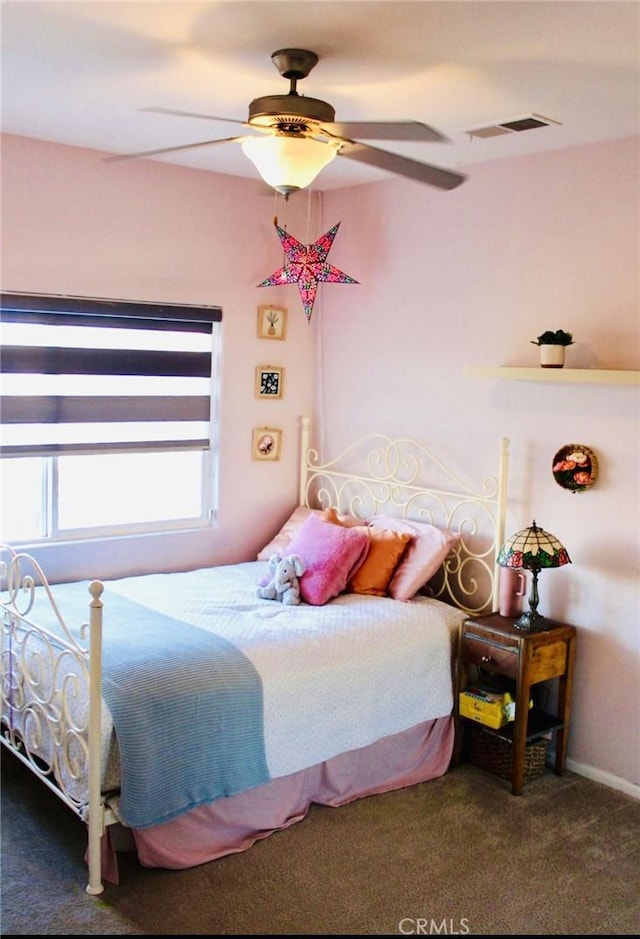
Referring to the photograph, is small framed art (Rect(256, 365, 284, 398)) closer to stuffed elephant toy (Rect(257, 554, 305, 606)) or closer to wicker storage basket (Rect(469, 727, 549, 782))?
stuffed elephant toy (Rect(257, 554, 305, 606))

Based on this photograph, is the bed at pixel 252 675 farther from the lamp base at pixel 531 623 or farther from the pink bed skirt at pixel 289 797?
the lamp base at pixel 531 623

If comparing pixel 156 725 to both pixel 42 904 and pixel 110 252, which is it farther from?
pixel 110 252

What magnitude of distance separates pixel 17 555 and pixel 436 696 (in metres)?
1.70

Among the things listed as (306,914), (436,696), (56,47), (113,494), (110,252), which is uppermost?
(56,47)

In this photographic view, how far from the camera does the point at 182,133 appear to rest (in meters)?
3.53

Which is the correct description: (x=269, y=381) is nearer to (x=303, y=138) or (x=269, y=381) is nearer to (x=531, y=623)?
(x=531, y=623)

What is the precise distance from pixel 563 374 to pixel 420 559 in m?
1.02

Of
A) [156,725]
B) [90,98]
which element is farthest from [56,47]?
[156,725]

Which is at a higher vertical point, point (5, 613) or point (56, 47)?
point (56, 47)

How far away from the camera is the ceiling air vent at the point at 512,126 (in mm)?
3094

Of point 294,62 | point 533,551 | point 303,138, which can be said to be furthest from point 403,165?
point 533,551

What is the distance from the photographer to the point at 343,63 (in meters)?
2.61

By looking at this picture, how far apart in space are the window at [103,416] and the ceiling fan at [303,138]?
149 cm

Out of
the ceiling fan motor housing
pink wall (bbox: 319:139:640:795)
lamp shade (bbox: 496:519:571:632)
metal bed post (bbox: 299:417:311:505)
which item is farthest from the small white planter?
metal bed post (bbox: 299:417:311:505)
